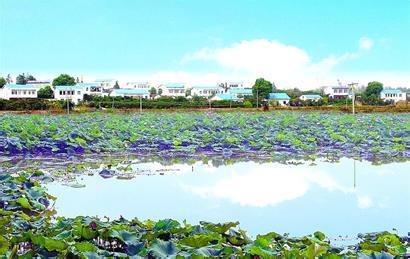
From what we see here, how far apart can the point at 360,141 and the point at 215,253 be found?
6.42 meters

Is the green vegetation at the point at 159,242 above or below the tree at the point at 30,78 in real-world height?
below

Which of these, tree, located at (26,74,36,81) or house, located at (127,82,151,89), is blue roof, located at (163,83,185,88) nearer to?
house, located at (127,82,151,89)

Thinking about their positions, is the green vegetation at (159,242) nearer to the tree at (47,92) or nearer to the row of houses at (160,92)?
the row of houses at (160,92)

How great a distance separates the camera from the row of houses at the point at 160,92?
40000 mm

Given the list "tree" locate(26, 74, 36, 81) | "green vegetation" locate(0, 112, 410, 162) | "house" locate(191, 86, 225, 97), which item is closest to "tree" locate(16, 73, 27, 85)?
"tree" locate(26, 74, 36, 81)

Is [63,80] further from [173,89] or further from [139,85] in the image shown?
[139,85]

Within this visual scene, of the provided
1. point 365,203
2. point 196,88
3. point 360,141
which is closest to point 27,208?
point 365,203

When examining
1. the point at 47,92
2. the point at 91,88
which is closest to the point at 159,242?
the point at 47,92

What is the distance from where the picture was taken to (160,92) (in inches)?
1939

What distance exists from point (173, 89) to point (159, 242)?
48.0m

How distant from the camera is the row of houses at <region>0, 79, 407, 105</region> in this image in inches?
1575

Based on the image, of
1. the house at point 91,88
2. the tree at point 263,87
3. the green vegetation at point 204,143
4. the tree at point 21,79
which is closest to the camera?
the green vegetation at point 204,143

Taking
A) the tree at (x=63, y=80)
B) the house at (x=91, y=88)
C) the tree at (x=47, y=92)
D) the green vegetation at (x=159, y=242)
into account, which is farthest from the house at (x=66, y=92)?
the green vegetation at (x=159, y=242)

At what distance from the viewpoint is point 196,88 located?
164 ft
